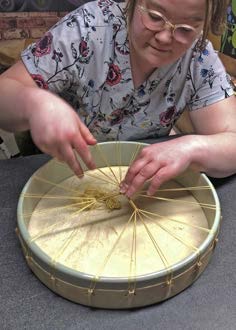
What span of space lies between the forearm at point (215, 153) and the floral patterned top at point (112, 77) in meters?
0.13

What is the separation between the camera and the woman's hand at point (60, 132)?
557 millimetres

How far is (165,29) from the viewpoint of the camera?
66 centimetres

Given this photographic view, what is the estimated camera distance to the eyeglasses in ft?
2.15

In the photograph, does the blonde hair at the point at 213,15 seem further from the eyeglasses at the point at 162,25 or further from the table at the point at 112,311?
the table at the point at 112,311

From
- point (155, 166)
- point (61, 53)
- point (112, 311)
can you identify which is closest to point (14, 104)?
point (61, 53)

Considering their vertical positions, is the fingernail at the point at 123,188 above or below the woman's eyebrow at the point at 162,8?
below

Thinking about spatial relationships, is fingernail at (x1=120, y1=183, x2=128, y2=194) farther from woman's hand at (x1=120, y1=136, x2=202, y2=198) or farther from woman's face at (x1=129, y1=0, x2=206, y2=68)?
woman's face at (x1=129, y1=0, x2=206, y2=68)

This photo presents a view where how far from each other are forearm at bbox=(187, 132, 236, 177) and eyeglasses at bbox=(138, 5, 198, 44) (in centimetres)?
19

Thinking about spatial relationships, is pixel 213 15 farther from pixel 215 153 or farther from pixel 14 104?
pixel 14 104

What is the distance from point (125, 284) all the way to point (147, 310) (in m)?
0.07

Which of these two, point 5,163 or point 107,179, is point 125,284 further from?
point 5,163

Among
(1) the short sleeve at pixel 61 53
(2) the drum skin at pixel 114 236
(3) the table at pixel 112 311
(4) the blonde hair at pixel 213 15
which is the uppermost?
(4) the blonde hair at pixel 213 15

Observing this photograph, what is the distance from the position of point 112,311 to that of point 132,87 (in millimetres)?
503

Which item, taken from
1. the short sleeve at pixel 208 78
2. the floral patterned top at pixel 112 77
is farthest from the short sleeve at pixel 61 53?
the short sleeve at pixel 208 78
